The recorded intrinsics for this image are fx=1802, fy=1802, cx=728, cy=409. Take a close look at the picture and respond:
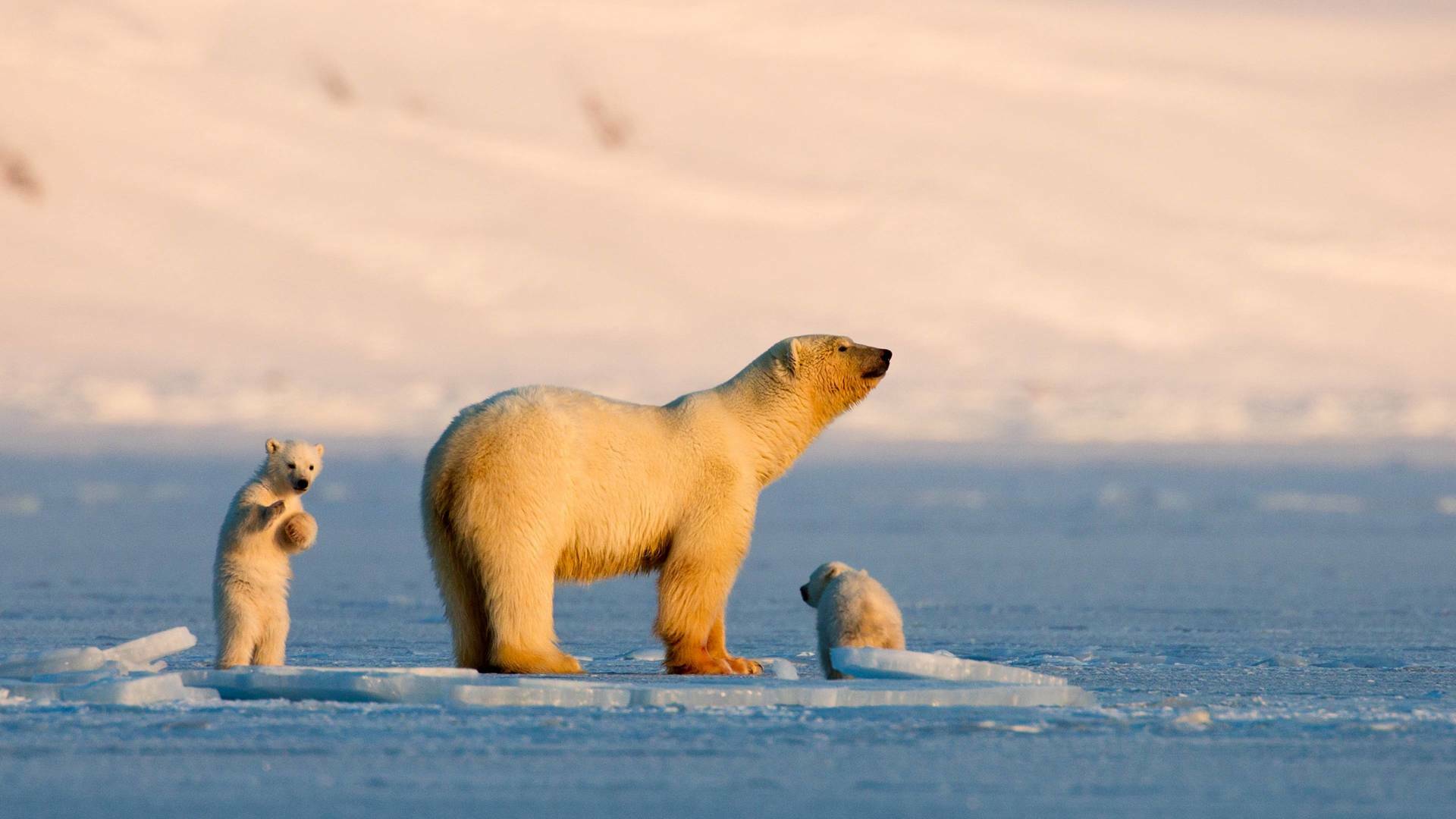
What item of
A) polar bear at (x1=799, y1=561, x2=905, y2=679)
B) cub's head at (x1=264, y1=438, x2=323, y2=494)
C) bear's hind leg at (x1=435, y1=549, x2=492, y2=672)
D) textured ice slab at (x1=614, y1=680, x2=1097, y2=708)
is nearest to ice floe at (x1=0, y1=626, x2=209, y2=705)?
cub's head at (x1=264, y1=438, x2=323, y2=494)

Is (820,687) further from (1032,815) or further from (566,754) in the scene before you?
(1032,815)

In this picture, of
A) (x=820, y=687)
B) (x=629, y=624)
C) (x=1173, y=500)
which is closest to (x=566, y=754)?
(x=820, y=687)

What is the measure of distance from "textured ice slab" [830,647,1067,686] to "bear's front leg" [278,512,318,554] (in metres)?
2.11

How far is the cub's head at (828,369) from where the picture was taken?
8.30 metres

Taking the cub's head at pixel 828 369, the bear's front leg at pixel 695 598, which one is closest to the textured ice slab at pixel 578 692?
the bear's front leg at pixel 695 598

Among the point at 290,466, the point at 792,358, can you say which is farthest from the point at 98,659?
the point at 792,358

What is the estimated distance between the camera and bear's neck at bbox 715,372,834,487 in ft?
26.6

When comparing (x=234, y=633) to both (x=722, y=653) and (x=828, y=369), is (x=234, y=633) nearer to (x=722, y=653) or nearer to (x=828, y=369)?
(x=722, y=653)

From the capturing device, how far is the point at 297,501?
283 inches

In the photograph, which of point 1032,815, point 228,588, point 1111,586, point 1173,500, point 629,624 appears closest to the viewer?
point 1032,815

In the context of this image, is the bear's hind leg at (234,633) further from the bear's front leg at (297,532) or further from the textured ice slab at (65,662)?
the textured ice slab at (65,662)

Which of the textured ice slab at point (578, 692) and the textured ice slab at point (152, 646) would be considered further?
the textured ice slab at point (152, 646)

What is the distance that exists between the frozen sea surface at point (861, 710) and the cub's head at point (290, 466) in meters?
1.00

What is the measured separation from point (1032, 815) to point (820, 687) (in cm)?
179
